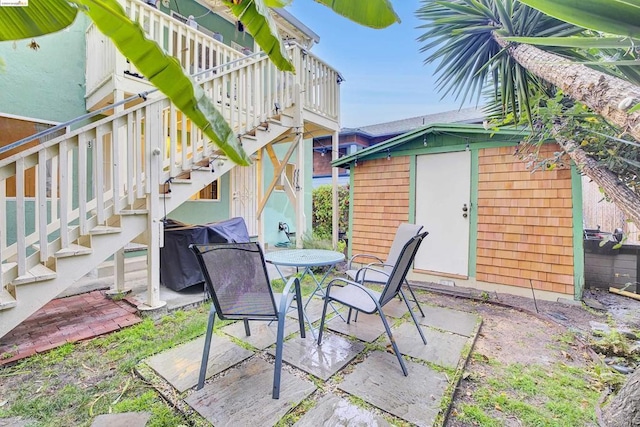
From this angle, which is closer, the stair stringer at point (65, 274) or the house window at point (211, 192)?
the stair stringer at point (65, 274)

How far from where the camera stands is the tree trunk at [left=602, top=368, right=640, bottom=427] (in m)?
1.52

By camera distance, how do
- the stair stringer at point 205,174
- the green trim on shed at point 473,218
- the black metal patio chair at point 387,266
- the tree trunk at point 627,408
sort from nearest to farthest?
the tree trunk at point 627,408 < the black metal patio chair at point 387,266 < the stair stringer at point 205,174 < the green trim on shed at point 473,218

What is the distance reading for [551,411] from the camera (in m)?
1.83

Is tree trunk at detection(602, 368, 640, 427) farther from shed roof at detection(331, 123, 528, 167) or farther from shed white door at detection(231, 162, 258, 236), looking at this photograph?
shed white door at detection(231, 162, 258, 236)

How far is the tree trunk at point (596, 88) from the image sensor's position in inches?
51.2

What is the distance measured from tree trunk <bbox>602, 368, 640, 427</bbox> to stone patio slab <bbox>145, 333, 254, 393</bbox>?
241 centimetres

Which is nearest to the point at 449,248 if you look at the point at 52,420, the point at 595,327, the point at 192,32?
the point at 595,327

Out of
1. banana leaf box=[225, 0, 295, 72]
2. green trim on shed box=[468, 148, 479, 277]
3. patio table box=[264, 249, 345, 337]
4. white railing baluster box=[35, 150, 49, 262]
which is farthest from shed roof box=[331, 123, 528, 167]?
white railing baluster box=[35, 150, 49, 262]

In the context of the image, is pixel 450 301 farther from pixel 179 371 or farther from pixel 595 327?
pixel 179 371

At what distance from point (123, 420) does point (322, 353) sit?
55.5 inches

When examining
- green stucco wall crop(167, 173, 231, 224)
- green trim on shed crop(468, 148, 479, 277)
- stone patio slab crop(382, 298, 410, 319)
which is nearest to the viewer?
stone patio slab crop(382, 298, 410, 319)

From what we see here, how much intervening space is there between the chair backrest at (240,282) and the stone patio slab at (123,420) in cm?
70

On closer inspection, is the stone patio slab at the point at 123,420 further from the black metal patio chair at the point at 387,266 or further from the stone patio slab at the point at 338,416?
the black metal patio chair at the point at 387,266

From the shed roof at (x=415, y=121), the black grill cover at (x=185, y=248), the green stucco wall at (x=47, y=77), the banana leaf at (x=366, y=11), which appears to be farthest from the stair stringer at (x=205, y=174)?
the shed roof at (x=415, y=121)
